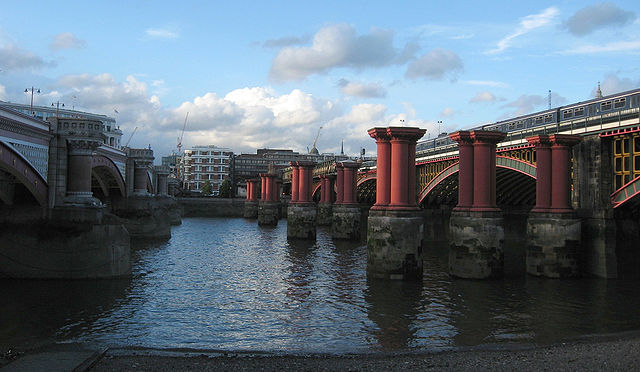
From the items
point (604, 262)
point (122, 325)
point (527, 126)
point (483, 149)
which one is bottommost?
point (122, 325)

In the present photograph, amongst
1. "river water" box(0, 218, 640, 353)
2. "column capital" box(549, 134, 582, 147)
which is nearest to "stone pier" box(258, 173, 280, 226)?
"river water" box(0, 218, 640, 353)

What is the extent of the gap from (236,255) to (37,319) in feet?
80.6

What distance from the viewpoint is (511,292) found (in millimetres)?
26672

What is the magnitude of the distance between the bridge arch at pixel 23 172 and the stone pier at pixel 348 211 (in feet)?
115

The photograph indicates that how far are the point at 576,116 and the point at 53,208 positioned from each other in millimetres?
32385

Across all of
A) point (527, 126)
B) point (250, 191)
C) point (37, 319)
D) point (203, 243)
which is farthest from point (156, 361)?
point (250, 191)

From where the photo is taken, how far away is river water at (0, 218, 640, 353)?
1831 centimetres

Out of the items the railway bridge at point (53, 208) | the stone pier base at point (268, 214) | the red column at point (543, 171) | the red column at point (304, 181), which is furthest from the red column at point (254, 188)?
the red column at point (543, 171)

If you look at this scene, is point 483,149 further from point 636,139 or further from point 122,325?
point 122,325

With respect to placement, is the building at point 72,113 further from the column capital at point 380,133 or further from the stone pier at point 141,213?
the column capital at point 380,133

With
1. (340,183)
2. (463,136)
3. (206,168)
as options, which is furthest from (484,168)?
(206,168)

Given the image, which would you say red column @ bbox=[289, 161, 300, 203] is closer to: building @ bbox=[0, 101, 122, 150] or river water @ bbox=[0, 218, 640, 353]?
river water @ bbox=[0, 218, 640, 353]

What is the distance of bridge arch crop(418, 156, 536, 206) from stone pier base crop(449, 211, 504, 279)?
1321cm

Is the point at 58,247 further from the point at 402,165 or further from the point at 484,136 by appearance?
the point at 484,136
